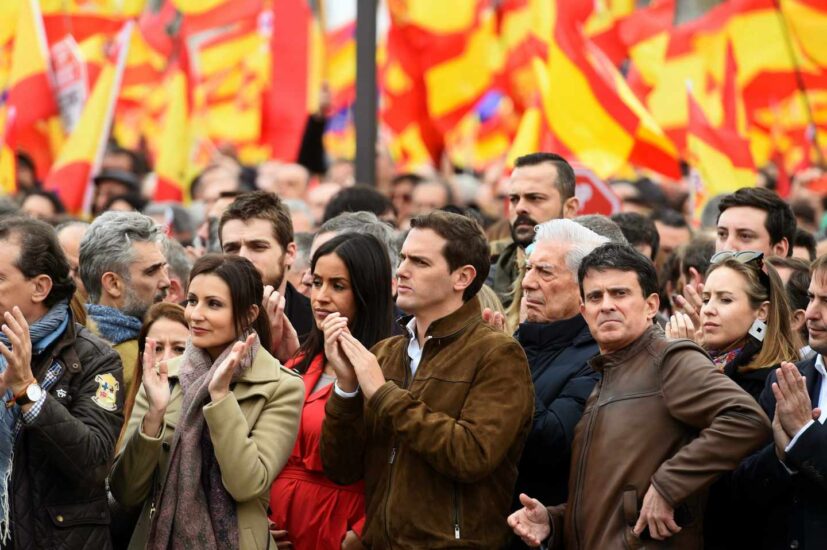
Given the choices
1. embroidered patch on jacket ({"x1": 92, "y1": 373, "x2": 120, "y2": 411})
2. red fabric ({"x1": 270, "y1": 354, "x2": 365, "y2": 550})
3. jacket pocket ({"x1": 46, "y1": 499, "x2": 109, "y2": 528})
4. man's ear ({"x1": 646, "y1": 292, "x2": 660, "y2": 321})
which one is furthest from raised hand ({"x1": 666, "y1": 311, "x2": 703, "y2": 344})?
jacket pocket ({"x1": 46, "y1": 499, "x2": 109, "y2": 528})

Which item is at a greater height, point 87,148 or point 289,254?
point 289,254

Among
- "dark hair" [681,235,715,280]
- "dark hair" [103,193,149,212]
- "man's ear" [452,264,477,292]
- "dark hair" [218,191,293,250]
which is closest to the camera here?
"man's ear" [452,264,477,292]

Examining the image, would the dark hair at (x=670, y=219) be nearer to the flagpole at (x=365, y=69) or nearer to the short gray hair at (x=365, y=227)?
the flagpole at (x=365, y=69)

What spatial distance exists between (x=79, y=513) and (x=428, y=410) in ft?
4.51

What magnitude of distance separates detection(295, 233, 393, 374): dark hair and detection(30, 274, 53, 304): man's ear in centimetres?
110

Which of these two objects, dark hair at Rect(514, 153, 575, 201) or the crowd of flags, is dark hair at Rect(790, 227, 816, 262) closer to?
dark hair at Rect(514, 153, 575, 201)

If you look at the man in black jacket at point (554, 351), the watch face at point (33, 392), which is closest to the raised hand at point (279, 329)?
the man in black jacket at point (554, 351)

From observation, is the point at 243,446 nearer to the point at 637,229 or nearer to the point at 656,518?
the point at 656,518

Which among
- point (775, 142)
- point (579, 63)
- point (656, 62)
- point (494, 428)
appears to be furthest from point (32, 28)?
point (494, 428)

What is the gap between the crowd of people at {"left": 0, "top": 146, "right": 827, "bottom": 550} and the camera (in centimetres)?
528

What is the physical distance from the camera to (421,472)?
548 centimetres

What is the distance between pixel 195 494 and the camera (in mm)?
5602

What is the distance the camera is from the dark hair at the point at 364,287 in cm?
622

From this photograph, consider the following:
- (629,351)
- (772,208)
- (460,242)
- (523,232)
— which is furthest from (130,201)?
(629,351)
